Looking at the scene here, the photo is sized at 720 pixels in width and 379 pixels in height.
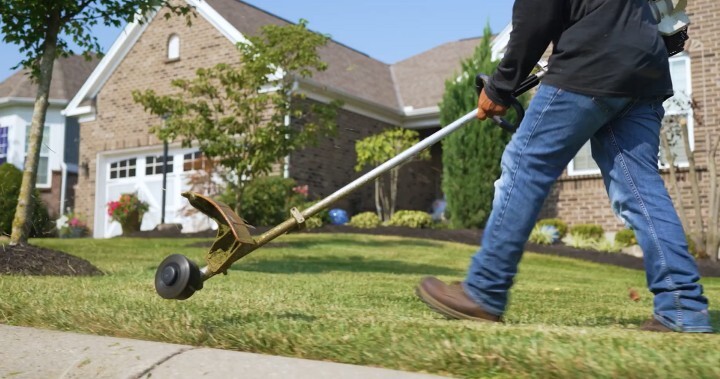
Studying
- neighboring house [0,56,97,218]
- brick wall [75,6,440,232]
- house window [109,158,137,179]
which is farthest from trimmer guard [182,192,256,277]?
neighboring house [0,56,97,218]

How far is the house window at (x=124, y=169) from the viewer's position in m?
20.2

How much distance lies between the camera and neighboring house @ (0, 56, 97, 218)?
24594mm

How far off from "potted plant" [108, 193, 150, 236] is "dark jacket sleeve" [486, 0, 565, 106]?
16406 mm

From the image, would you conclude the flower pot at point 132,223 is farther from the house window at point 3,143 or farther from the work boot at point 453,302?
the work boot at point 453,302

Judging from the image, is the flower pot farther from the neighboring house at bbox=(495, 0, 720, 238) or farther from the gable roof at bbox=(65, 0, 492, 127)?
the neighboring house at bbox=(495, 0, 720, 238)

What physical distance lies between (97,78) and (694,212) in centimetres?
1419

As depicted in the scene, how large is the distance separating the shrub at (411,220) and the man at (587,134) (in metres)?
12.2

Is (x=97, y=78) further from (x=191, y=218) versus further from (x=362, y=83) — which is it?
(x=362, y=83)

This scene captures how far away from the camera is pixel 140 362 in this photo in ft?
8.78

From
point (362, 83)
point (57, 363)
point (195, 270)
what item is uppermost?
point (362, 83)

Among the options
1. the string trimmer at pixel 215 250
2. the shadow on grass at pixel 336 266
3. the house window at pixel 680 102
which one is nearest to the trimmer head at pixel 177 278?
the string trimmer at pixel 215 250

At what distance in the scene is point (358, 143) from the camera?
55.6 ft

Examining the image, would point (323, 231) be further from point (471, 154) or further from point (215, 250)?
point (215, 250)

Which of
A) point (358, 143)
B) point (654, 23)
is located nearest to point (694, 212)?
point (358, 143)
